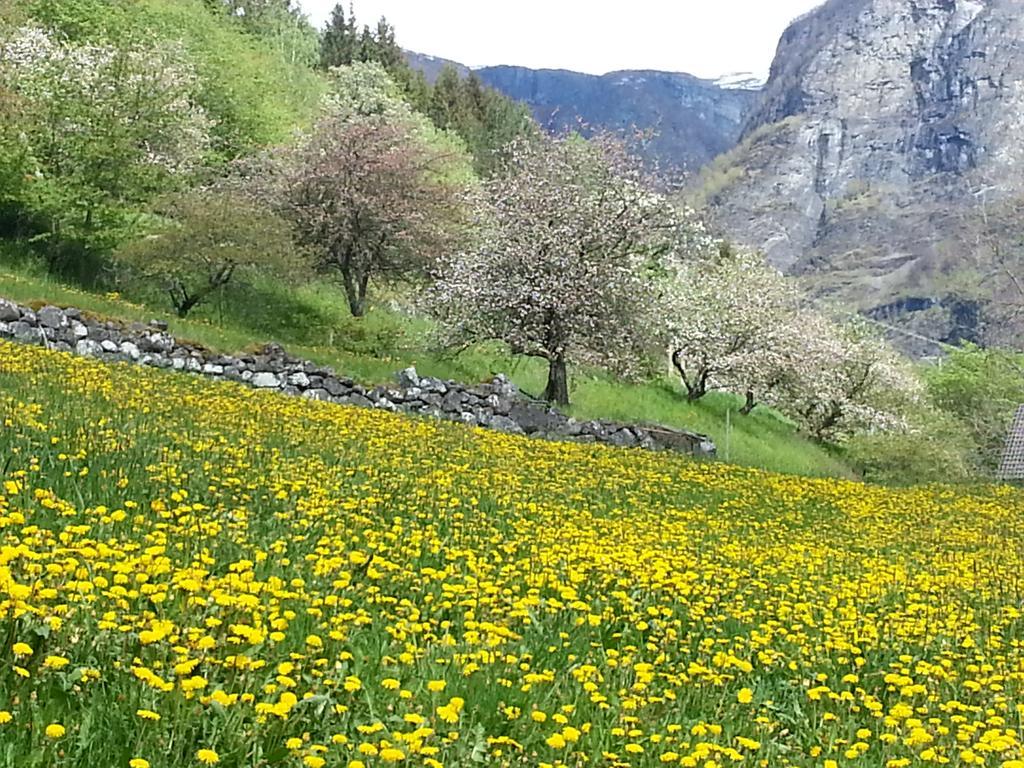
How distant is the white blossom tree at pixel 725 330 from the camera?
33781 millimetres

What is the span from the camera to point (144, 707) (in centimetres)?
363

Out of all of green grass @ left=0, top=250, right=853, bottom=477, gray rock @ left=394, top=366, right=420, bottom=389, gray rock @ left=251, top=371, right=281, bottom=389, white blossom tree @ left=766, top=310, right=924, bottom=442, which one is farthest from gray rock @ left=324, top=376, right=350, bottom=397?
white blossom tree @ left=766, top=310, right=924, bottom=442

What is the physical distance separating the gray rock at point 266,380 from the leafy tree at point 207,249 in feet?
16.5

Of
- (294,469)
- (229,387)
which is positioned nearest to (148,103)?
(229,387)

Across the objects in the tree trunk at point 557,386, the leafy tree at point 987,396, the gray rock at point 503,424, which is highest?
the tree trunk at point 557,386

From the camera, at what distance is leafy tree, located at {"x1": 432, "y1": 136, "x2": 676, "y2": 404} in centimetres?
2212

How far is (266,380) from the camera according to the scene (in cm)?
1802

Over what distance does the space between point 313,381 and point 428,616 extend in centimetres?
1307

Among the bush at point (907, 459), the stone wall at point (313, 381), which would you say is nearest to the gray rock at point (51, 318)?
the stone wall at point (313, 381)

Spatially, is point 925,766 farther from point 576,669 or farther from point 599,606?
point 599,606

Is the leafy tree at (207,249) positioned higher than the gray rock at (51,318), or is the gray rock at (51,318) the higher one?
the leafy tree at (207,249)

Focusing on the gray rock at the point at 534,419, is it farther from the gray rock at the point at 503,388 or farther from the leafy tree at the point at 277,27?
the leafy tree at the point at 277,27

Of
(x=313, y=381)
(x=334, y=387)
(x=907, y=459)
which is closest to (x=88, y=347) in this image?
(x=313, y=381)

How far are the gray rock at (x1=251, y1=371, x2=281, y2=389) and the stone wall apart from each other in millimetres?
17
